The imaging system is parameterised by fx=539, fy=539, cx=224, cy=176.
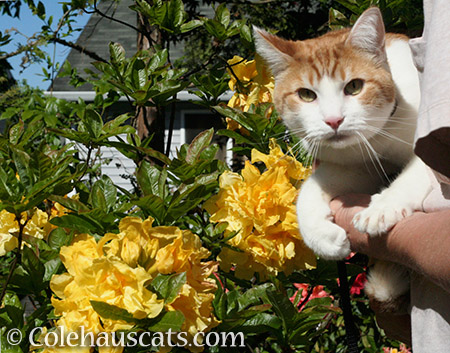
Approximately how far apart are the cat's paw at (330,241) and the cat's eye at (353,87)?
0.40 meters

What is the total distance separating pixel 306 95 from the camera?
168 cm

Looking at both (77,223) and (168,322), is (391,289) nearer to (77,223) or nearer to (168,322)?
(168,322)

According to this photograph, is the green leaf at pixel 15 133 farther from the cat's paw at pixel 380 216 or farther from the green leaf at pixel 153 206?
the cat's paw at pixel 380 216

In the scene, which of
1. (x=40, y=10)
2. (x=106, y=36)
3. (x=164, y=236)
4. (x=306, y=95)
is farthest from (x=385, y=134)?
(x=106, y=36)

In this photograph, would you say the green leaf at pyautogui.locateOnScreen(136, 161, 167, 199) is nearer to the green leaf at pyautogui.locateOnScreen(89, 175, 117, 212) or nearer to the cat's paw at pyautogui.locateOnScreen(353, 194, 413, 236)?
the green leaf at pyautogui.locateOnScreen(89, 175, 117, 212)

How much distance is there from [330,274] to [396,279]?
0.29 metres

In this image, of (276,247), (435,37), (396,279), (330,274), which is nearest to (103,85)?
A: (276,247)

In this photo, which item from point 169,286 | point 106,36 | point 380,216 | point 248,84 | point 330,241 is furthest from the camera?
point 106,36

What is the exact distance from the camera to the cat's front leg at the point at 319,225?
4.64 feet

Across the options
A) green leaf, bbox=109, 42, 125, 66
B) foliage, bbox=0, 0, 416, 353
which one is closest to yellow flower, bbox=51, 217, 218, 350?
foliage, bbox=0, 0, 416, 353

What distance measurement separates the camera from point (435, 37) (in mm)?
894

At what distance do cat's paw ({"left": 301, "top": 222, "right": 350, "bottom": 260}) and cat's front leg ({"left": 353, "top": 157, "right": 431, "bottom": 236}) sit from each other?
131 millimetres

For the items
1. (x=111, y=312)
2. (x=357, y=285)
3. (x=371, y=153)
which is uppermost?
(x=371, y=153)

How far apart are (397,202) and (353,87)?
468 mm
